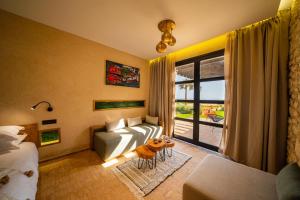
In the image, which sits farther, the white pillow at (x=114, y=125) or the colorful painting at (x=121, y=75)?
the colorful painting at (x=121, y=75)

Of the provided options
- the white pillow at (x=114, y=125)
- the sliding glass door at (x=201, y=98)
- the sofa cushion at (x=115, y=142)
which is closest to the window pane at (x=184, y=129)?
the sliding glass door at (x=201, y=98)

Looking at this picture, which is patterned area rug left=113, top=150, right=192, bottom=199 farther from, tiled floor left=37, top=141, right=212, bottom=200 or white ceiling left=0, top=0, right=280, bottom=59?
white ceiling left=0, top=0, right=280, bottom=59

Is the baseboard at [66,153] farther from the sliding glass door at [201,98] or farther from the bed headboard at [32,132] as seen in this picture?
the sliding glass door at [201,98]

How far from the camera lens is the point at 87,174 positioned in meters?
1.96

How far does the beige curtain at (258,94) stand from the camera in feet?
5.96

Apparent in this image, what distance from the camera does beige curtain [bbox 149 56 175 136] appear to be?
3.54 metres

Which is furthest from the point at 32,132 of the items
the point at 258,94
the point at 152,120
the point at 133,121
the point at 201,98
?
the point at 258,94

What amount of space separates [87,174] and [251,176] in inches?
93.8

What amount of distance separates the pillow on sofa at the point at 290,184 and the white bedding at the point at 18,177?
207 cm

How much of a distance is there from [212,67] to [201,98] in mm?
844

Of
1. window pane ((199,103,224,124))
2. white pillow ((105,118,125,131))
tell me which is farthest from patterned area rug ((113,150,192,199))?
window pane ((199,103,224,124))

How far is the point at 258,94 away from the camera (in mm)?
1987

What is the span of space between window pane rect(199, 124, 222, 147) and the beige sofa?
148 cm

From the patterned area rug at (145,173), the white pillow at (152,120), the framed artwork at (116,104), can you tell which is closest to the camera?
the patterned area rug at (145,173)
